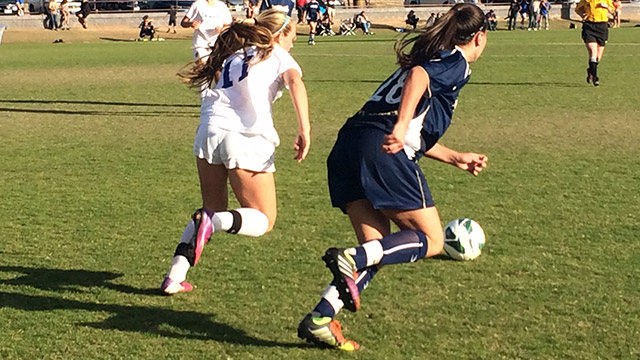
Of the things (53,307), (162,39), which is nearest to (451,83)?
(53,307)

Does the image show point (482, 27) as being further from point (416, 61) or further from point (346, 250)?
point (346, 250)

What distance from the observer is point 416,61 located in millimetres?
4820

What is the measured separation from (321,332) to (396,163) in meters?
0.89

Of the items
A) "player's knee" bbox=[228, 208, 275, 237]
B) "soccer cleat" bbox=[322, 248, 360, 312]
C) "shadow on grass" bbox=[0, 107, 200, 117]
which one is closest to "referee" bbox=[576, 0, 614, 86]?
"shadow on grass" bbox=[0, 107, 200, 117]

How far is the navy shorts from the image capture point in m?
4.70

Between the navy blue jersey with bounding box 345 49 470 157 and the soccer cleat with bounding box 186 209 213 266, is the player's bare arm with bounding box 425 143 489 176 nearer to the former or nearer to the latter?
the navy blue jersey with bounding box 345 49 470 157

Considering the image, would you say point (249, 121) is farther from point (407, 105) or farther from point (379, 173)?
point (407, 105)

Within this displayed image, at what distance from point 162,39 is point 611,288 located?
38.5m

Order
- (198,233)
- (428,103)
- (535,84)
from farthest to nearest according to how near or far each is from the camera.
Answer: (535,84), (198,233), (428,103)

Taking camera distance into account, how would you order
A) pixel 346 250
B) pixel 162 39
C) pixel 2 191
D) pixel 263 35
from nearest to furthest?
pixel 346 250 → pixel 263 35 → pixel 2 191 → pixel 162 39

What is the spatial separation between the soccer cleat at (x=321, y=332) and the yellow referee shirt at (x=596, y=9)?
47.8 ft

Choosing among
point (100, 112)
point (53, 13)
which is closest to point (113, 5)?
point (53, 13)

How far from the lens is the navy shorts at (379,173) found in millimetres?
4703

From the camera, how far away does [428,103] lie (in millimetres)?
4840
